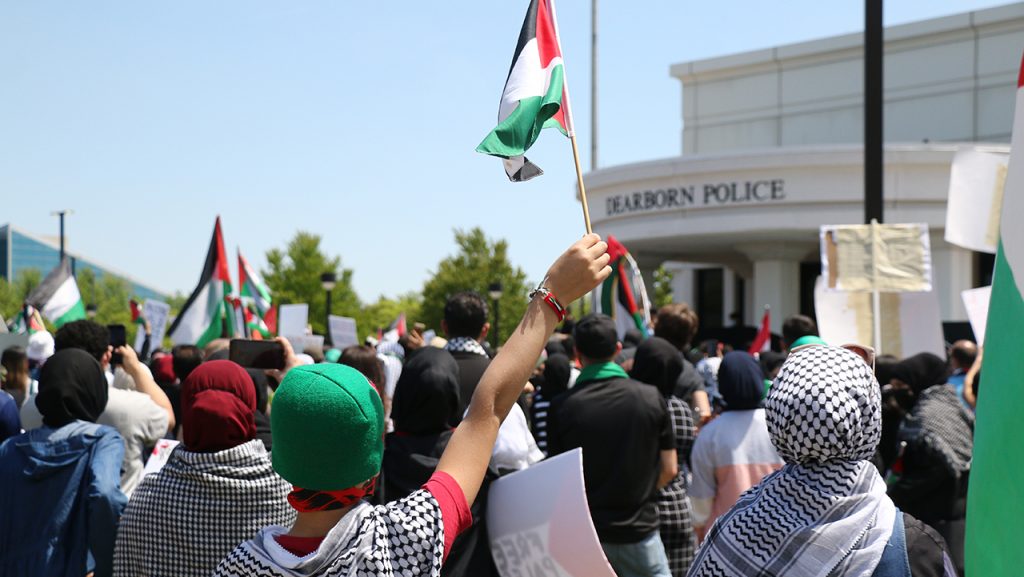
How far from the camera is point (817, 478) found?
8.75 feet

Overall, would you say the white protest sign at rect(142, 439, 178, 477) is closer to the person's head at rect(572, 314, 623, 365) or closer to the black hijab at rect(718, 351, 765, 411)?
the person's head at rect(572, 314, 623, 365)

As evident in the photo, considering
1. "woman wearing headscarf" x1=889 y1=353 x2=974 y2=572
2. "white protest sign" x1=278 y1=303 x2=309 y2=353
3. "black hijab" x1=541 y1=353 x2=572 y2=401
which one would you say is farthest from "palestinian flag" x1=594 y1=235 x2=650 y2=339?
"white protest sign" x1=278 y1=303 x2=309 y2=353

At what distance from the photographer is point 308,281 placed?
141 feet

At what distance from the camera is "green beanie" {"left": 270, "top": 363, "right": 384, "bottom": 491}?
2277 millimetres

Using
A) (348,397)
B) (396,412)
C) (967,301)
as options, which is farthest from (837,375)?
(967,301)

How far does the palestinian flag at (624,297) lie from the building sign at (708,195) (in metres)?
17.9

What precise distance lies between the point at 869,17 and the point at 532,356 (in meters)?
7.99

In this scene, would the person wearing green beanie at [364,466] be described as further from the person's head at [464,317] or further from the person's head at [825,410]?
the person's head at [464,317]

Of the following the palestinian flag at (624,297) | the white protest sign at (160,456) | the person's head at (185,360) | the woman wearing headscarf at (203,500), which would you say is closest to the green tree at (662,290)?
the palestinian flag at (624,297)

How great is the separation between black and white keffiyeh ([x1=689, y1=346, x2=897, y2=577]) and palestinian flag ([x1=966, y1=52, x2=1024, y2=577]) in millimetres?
481

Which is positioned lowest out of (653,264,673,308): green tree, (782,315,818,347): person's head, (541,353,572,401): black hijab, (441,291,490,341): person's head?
(653,264,673,308): green tree

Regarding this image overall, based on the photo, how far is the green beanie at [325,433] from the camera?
2277 mm

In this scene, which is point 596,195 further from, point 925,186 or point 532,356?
point 532,356

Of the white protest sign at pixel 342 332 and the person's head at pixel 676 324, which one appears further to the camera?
the white protest sign at pixel 342 332
